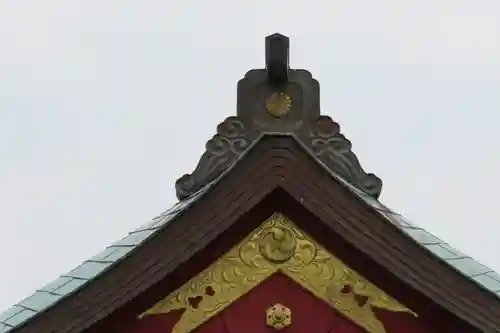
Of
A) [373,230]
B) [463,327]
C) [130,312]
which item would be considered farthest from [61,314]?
[463,327]

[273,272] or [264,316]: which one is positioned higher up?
[273,272]

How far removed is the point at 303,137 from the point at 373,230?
59cm

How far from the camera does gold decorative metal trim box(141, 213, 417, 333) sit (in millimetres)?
2357

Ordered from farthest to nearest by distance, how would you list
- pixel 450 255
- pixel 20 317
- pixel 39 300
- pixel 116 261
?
1. pixel 450 255
2. pixel 39 300
3. pixel 20 317
4. pixel 116 261

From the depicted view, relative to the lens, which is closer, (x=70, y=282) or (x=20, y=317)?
(x=20, y=317)

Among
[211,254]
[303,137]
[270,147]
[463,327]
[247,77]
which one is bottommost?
[463,327]

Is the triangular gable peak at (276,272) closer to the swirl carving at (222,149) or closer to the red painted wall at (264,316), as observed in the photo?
the red painted wall at (264,316)

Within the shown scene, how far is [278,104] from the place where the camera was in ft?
8.95

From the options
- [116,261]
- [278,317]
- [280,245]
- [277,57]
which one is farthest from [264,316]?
[277,57]

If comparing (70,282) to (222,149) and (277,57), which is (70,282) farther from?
(277,57)

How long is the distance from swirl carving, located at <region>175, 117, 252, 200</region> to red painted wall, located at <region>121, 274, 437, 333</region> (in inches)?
22.9

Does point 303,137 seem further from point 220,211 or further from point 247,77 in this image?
point 220,211

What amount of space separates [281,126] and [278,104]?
0.24 ft

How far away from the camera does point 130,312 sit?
93.0 inches
